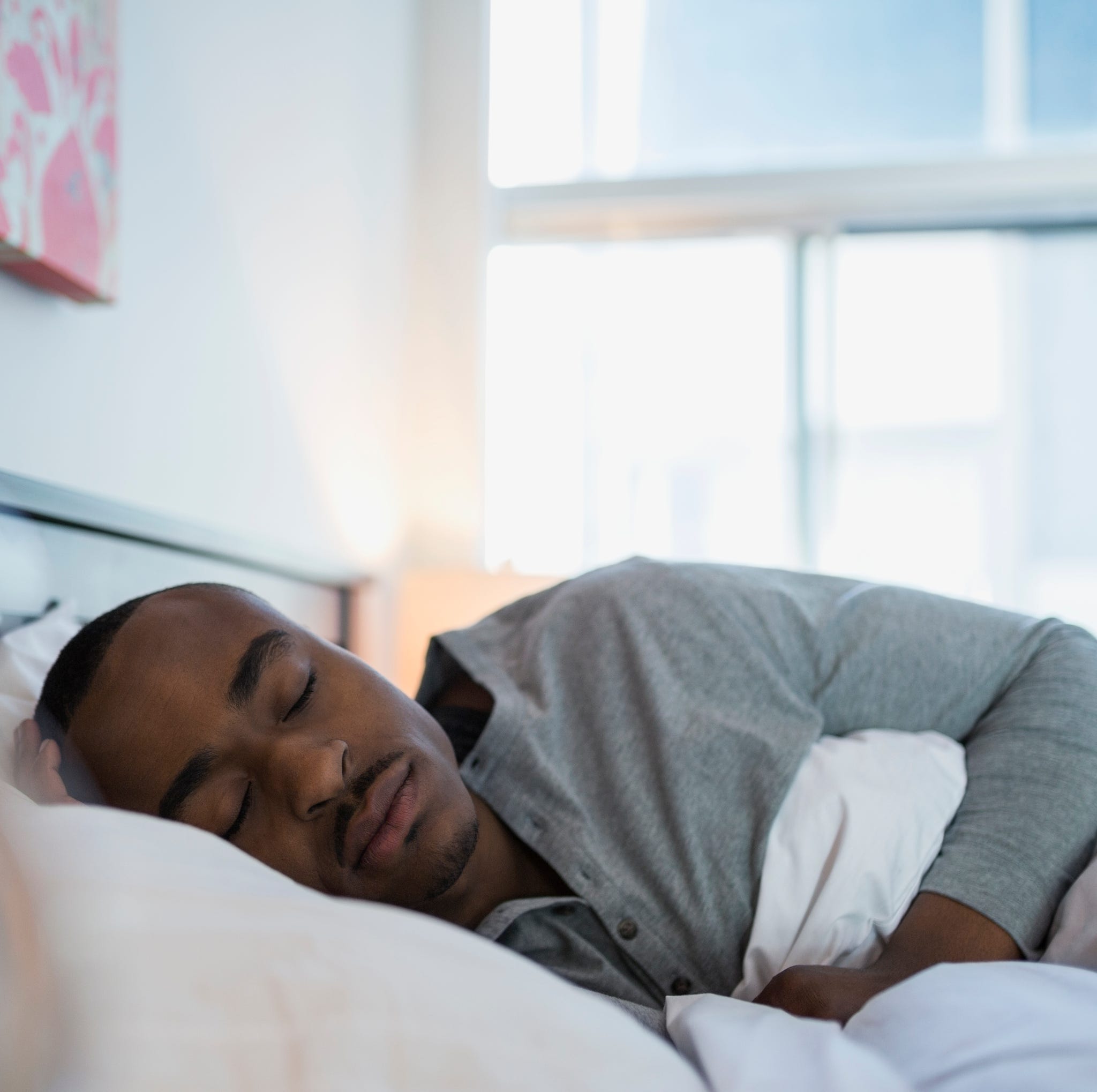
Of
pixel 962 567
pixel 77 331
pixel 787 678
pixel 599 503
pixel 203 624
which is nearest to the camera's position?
pixel 203 624

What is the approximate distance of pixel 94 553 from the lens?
1166 millimetres

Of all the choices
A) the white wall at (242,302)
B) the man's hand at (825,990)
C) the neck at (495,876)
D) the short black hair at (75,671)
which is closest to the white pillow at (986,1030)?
the man's hand at (825,990)

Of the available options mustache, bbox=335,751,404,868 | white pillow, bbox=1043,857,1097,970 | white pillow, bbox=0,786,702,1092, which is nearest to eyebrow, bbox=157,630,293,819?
mustache, bbox=335,751,404,868

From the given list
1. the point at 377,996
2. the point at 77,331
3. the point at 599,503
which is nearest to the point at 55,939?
the point at 377,996

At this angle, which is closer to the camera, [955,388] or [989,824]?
[989,824]

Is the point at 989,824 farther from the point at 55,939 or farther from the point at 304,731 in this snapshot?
the point at 55,939

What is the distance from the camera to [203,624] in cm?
87

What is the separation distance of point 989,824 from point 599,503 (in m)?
2.15

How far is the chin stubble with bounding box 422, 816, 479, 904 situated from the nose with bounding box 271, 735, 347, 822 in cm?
10

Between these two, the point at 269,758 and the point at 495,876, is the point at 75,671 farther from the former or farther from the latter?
the point at 495,876

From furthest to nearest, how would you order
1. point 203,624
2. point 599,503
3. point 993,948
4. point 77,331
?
point 599,503
point 77,331
point 203,624
point 993,948

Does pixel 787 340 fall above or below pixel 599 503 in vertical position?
above

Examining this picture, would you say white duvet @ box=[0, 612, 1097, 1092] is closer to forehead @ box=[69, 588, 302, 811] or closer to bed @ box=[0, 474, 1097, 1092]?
bed @ box=[0, 474, 1097, 1092]

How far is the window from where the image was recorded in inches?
109
